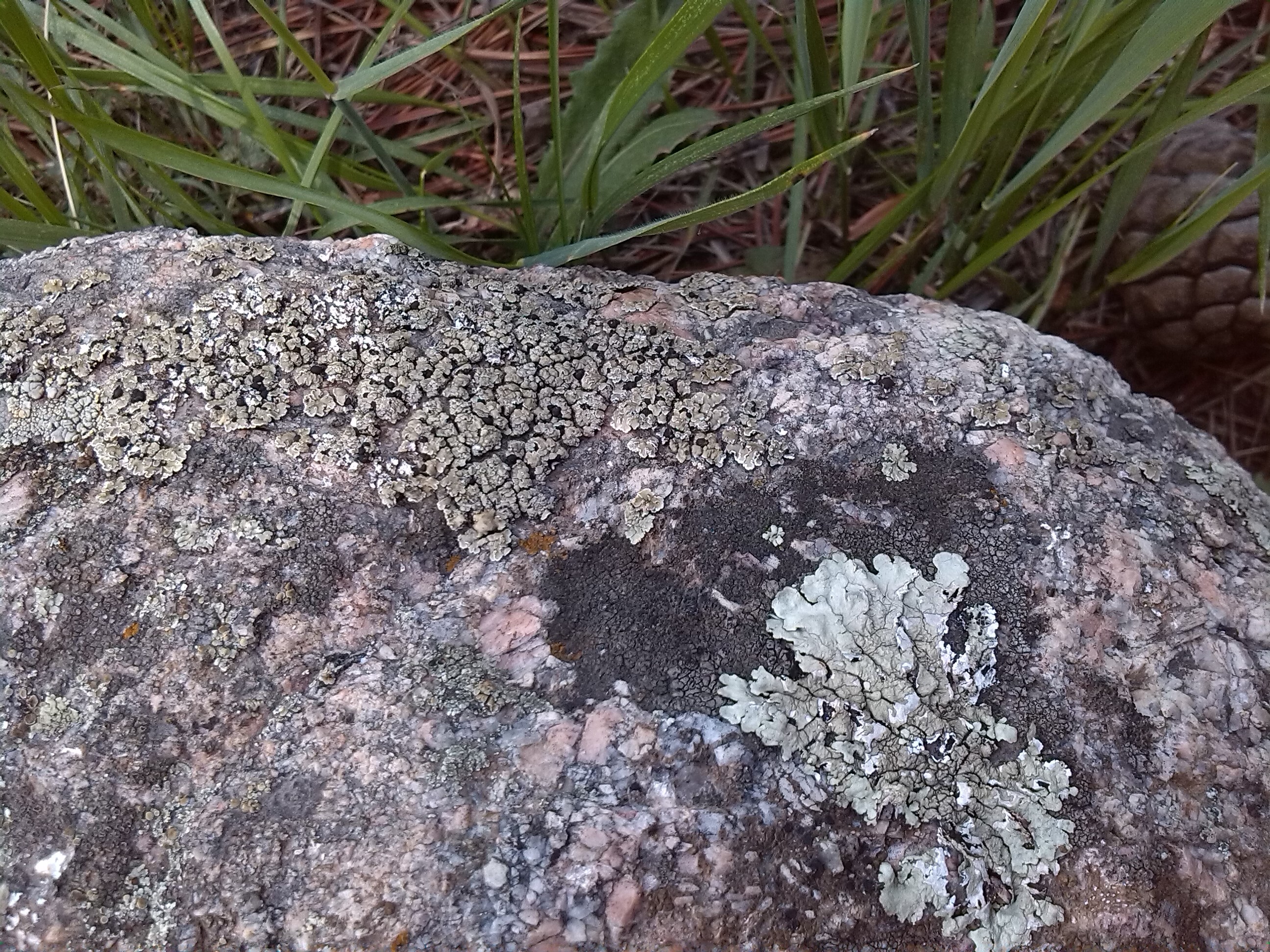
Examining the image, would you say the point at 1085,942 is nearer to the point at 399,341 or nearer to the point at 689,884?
the point at 689,884

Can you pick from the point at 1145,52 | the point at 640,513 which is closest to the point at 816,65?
the point at 1145,52

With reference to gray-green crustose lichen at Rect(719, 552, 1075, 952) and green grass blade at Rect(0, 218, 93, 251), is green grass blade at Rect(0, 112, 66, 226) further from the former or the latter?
gray-green crustose lichen at Rect(719, 552, 1075, 952)

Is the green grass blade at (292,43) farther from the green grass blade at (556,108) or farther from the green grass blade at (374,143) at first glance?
the green grass blade at (556,108)

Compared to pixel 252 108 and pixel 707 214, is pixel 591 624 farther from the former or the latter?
pixel 252 108

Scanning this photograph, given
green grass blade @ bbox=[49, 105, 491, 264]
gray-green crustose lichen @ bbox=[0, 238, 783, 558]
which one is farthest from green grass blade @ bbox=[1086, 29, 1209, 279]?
green grass blade @ bbox=[49, 105, 491, 264]

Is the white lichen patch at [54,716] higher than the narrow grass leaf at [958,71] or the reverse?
the reverse

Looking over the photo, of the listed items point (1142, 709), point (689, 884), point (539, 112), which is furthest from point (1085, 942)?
point (539, 112)

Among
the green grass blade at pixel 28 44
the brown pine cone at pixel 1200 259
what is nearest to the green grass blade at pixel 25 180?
the green grass blade at pixel 28 44
